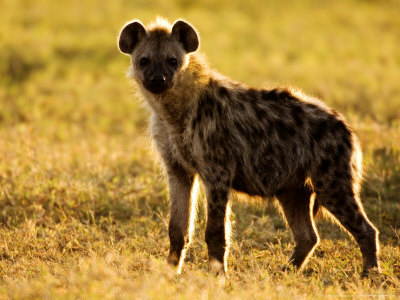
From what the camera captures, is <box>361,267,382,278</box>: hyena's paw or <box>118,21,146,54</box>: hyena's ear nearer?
<box>361,267,382,278</box>: hyena's paw

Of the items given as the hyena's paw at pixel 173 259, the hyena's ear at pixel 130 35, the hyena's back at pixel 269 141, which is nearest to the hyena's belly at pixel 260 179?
the hyena's back at pixel 269 141

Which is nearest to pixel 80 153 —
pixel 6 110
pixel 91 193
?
pixel 91 193

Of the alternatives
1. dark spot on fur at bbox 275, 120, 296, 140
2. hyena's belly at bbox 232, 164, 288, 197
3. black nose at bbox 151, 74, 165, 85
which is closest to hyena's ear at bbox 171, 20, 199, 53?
black nose at bbox 151, 74, 165, 85

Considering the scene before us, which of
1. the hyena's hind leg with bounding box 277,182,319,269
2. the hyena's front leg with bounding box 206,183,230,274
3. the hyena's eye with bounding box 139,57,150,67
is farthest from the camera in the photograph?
the hyena's hind leg with bounding box 277,182,319,269

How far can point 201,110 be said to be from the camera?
14.2 ft

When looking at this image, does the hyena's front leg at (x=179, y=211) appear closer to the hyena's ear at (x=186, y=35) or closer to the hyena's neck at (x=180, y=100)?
the hyena's neck at (x=180, y=100)

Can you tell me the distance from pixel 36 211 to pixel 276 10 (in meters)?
12.4

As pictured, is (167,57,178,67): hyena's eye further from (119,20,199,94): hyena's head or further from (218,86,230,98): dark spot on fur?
(218,86,230,98): dark spot on fur

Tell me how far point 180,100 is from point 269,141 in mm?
650

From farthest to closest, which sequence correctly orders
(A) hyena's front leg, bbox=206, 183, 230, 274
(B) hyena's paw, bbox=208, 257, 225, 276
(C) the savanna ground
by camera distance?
(A) hyena's front leg, bbox=206, 183, 230, 274 → (B) hyena's paw, bbox=208, 257, 225, 276 → (C) the savanna ground

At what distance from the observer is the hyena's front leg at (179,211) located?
4418mm

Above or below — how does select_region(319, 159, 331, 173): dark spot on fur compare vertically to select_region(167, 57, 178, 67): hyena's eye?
below

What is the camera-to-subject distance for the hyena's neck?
4.35 metres

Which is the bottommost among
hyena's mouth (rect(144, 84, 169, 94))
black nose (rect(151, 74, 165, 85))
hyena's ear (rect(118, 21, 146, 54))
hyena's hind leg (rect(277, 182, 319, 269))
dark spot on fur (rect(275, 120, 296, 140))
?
hyena's hind leg (rect(277, 182, 319, 269))
